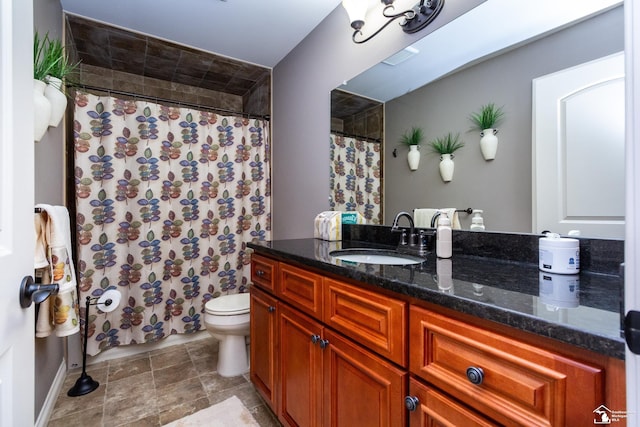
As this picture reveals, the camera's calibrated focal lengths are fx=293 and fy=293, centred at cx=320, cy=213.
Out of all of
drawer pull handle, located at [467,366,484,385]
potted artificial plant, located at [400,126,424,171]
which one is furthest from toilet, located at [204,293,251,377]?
drawer pull handle, located at [467,366,484,385]

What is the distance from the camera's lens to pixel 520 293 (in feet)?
2.16

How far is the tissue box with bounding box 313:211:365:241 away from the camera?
1786mm

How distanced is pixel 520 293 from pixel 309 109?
1888 mm

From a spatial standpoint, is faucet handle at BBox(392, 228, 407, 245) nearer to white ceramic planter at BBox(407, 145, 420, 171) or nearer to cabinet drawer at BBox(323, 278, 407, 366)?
white ceramic planter at BBox(407, 145, 420, 171)

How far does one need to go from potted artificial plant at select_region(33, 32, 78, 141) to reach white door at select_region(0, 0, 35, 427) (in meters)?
0.73

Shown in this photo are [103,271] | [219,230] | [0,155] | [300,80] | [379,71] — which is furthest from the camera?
[219,230]

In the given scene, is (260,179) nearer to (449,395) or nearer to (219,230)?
(219,230)

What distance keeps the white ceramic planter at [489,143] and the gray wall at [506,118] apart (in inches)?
0.7

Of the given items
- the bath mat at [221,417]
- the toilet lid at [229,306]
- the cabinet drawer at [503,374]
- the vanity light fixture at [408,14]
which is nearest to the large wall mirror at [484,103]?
the vanity light fixture at [408,14]

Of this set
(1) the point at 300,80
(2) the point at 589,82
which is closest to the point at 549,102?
(2) the point at 589,82

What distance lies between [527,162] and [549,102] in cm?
21

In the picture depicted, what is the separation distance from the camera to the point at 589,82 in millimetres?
905

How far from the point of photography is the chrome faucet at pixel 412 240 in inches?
51.8

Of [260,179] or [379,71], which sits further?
[260,179]
